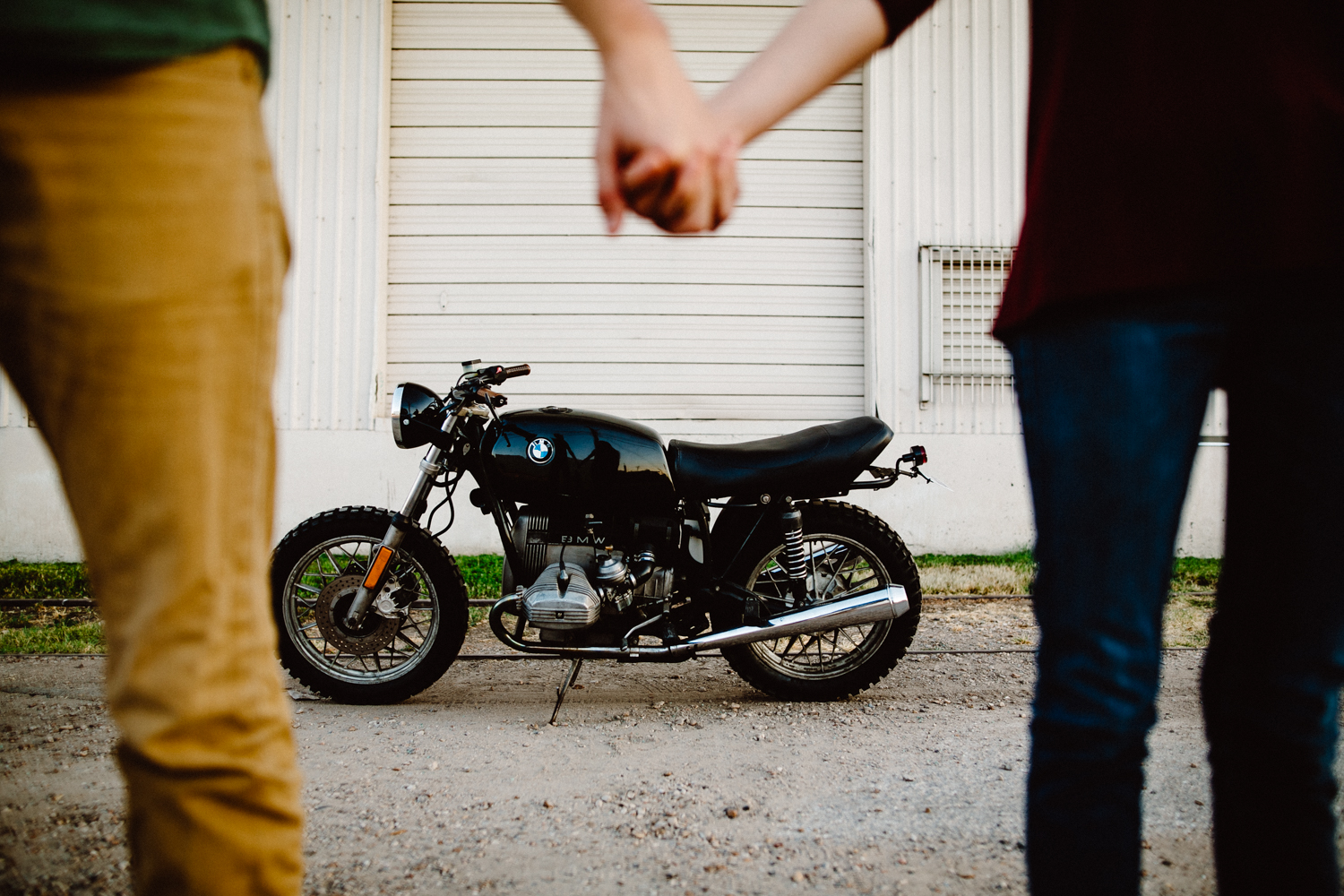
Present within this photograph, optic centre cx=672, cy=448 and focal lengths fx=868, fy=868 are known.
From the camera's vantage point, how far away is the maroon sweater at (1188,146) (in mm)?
840

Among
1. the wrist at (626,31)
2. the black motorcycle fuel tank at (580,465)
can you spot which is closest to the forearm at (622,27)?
the wrist at (626,31)

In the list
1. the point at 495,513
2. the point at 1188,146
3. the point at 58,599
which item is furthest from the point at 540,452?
the point at 58,599

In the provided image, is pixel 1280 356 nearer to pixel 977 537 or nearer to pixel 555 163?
pixel 977 537

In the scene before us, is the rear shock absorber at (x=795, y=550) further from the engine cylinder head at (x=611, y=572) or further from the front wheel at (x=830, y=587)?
the engine cylinder head at (x=611, y=572)

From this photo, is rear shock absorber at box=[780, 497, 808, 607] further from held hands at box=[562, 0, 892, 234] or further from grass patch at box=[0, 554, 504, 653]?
held hands at box=[562, 0, 892, 234]

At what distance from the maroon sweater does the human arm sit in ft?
0.87

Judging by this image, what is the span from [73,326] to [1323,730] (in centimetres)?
127

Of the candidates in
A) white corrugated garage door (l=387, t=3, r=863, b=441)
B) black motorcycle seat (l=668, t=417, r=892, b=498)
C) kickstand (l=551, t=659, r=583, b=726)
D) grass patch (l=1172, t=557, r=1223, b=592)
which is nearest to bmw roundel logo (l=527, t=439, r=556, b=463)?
black motorcycle seat (l=668, t=417, r=892, b=498)

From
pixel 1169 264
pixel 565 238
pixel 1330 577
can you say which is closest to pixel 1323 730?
pixel 1330 577

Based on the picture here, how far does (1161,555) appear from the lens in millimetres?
906

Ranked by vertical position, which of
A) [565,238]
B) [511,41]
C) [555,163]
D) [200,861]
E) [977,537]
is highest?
[511,41]

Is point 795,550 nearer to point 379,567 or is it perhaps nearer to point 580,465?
point 580,465

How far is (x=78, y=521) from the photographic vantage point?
714 mm

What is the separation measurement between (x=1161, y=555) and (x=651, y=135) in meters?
0.67
